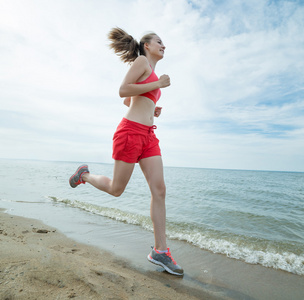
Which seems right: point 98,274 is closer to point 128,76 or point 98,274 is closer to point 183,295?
point 183,295

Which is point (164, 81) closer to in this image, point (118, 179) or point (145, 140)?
point (145, 140)

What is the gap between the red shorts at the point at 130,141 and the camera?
95.0 inches

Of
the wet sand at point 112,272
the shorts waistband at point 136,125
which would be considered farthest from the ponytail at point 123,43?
the wet sand at point 112,272

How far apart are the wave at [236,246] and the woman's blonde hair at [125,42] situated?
9.55ft

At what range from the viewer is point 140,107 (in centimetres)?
254

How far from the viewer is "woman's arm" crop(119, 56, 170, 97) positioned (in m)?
2.38

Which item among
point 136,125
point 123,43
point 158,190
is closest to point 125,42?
point 123,43

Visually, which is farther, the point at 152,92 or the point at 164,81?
the point at 152,92

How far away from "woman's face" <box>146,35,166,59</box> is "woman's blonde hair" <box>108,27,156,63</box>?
0.06 m

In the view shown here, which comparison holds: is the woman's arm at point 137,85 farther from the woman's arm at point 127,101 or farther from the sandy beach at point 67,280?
the sandy beach at point 67,280

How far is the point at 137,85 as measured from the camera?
238cm

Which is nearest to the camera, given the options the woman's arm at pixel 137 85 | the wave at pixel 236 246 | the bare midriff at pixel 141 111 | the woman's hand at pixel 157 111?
the woman's arm at pixel 137 85

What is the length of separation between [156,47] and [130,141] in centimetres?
118

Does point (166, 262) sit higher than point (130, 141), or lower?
lower
